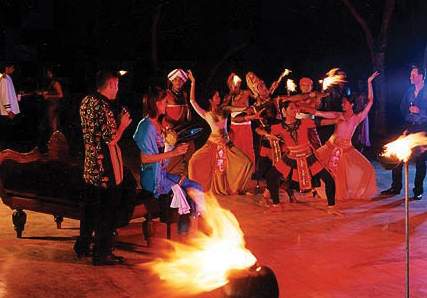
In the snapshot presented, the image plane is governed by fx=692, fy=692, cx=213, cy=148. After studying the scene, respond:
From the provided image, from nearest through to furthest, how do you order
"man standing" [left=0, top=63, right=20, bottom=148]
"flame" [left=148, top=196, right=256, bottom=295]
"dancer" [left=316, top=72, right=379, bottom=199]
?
"flame" [left=148, top=196, right=256, bottom=295] → "dancer" [left=316, top=72, right=379, bottom=199] → "man standing" [left=0, top=63, right=20, bottom=148]

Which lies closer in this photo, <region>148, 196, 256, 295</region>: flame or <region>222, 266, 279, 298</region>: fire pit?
<region>222, 266, 279, 298</region>: fire pit

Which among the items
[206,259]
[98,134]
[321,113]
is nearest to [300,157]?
[321,113]

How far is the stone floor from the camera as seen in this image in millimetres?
6168

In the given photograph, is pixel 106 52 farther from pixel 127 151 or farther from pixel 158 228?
pixel 158 228

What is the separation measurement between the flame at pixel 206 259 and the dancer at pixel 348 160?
2420 millimetres

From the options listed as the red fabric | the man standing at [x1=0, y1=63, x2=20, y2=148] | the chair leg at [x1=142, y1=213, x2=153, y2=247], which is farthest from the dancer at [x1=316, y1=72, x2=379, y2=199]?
the man standing at [x1=0, y1=63, x2=20, y2=148]

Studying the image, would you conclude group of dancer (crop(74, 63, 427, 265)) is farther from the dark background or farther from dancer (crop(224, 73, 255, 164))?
the dark background

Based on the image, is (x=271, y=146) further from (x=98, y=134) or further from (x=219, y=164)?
(x=98, y=134)

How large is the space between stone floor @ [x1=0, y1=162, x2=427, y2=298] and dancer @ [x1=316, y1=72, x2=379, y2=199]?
1.56 feet

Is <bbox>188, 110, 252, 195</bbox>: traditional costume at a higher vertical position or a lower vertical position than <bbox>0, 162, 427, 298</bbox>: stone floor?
higher

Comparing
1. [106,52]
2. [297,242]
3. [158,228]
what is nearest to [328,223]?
[297,242]

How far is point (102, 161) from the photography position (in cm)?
677

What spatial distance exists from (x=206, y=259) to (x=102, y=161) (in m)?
1.47

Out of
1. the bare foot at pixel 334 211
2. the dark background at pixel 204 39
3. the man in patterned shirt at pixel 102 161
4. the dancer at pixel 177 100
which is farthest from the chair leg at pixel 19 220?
the dark background at pixel 204 39
